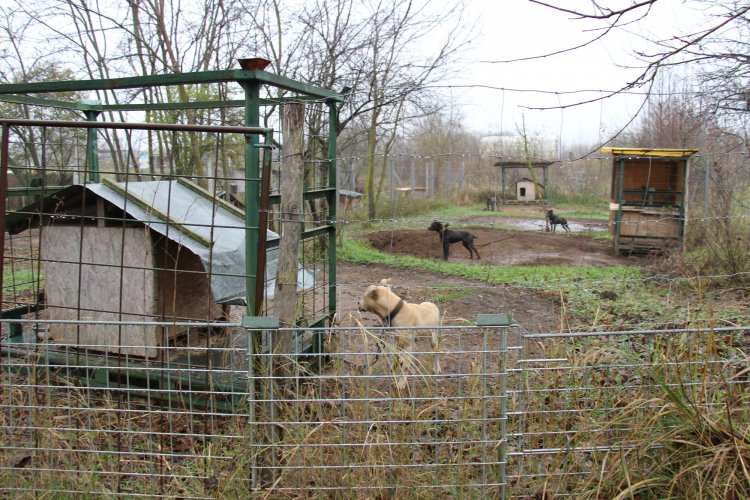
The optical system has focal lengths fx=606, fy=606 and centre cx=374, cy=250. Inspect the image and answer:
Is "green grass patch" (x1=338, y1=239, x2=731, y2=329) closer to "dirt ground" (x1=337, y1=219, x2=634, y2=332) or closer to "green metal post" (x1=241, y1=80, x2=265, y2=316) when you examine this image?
"dirt ground" (x1=337, y1=219, x2=634, y2=332)

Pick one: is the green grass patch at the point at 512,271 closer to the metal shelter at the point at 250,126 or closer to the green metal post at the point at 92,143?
the metal shelter at the point at 250,126

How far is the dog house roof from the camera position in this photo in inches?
157

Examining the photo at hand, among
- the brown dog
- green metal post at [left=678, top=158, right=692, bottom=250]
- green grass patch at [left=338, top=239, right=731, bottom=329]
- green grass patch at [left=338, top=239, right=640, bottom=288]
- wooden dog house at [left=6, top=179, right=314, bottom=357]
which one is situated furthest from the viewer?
green metal post at [left=678, top=158, right=692, bottom=250]

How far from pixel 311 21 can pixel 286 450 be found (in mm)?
11533

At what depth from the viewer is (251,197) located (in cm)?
366

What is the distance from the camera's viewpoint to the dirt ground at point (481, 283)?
7.30m

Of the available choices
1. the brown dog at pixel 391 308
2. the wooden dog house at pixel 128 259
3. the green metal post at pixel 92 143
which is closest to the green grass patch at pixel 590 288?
the brown dog at pixel 391 308

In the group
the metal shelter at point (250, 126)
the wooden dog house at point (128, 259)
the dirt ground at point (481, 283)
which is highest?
the metal shelter at point (250, 126)

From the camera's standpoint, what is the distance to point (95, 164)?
5656 mm

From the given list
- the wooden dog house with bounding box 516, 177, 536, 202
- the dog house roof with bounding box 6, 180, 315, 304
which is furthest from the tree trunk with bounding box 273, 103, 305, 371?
the wooden dog house with bounding box 516, 177, 536, 202

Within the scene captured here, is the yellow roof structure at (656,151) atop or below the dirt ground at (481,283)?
atop

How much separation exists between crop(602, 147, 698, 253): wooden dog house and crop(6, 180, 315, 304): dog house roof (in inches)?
363

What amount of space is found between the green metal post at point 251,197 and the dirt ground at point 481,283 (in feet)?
2.17

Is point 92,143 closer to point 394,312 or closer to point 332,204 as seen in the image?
point 332,204
